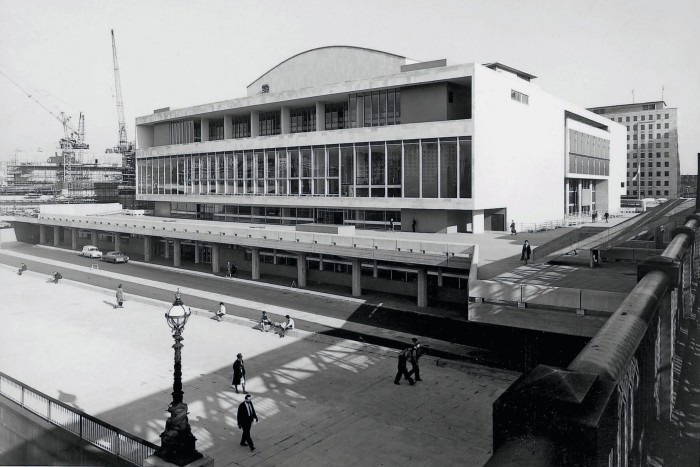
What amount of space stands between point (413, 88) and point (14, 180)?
93.3 meters

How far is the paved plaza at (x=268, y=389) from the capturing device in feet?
48.5

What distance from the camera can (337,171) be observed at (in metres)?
45.2

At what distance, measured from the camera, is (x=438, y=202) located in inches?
1561

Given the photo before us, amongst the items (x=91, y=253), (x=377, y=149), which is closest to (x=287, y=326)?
(x=377, y=149)

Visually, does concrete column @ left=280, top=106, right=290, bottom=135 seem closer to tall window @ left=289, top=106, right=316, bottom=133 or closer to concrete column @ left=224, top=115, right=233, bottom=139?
tall window @ left=289, top=106, right=316, bottom=133

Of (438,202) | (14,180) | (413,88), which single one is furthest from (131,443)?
(14,180)

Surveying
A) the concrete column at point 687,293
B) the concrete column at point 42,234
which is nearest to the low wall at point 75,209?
the concrete column at point 42,234

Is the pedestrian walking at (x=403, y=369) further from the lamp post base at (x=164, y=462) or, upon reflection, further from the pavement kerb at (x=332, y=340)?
the lamp post base at (x=164, y=462)

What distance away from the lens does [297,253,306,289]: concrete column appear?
126ft

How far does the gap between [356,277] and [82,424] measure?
23008mm

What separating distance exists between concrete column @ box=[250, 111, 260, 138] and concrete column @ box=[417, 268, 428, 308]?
94.4 feet

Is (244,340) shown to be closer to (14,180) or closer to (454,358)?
(454,358)

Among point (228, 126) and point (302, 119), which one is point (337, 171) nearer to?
point (302, 119)

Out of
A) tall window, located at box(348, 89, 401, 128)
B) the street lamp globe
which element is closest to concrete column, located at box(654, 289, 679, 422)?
the street lamp globe
